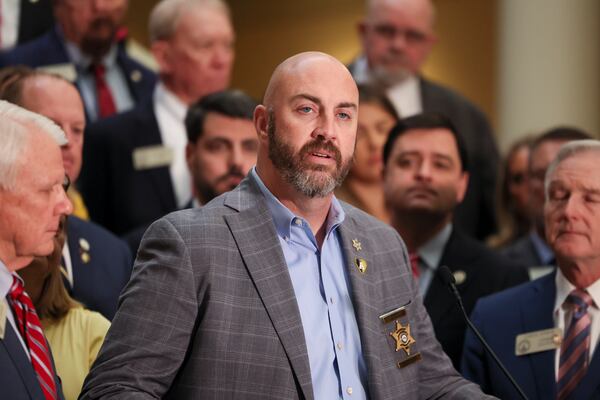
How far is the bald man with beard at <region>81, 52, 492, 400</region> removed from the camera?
2.93 meters

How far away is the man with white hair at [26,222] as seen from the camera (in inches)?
121

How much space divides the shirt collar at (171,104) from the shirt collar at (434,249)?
4.86 ft

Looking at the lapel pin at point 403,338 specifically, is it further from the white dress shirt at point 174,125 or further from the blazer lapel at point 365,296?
the white dress shirt at point 174,125

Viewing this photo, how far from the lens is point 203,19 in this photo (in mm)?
5754

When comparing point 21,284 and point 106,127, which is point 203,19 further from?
point 21,284

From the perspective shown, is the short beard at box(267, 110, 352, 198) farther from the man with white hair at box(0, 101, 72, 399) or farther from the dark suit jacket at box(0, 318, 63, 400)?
the dark suit jacket at box(0, 318, 63, 400)

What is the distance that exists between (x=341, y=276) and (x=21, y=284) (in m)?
0.89

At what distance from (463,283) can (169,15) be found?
2156mm

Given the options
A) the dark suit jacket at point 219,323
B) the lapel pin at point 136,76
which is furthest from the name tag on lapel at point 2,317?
the lapel pin at point 136,76

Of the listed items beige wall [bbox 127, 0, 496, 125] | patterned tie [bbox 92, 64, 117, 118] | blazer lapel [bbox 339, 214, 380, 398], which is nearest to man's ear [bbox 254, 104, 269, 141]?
blazer lapel [bbox 339, 214, 380, 398]

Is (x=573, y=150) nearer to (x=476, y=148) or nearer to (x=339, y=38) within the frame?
(x=476, y=148)

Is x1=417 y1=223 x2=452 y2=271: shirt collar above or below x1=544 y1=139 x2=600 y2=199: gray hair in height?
below

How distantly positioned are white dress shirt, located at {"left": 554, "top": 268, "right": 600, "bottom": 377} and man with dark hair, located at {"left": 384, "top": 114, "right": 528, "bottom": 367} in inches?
19.9

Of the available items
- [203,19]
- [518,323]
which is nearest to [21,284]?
[518,323]
